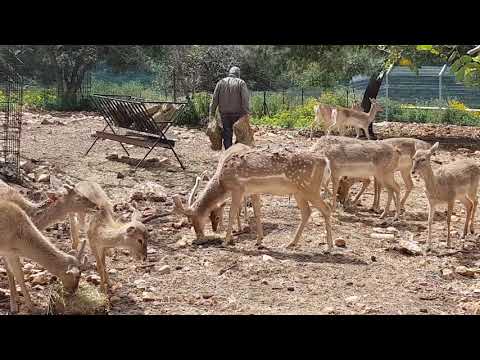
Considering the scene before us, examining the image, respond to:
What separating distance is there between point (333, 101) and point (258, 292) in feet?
71.5

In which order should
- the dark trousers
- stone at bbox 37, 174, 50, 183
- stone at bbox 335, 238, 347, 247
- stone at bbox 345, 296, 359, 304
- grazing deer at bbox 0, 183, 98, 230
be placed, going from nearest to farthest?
stone at bbox 345, 296, 359, 304 < grazing deer at bbox 0, 183, 98, 230 < stone at bbox 335, 238, 347, 247 < stone at bbox 37, 174, 50, 183 < the dark trousers

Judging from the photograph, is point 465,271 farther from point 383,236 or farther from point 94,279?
point 94,279

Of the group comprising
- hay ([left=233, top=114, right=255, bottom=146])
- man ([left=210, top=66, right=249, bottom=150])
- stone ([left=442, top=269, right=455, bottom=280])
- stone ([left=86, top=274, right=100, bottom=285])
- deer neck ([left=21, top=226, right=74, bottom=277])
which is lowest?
stone ([left=442, top=269, right=455, bottom=280])

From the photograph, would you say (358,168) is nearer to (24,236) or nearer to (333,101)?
(24,236)

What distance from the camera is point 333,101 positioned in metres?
27.9

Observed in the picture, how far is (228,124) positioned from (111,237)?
20.0ft

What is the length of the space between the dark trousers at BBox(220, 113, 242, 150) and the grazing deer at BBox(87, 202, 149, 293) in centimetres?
553

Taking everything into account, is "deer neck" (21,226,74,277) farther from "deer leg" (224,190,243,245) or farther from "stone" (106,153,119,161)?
"stone" (106,153,119,161)

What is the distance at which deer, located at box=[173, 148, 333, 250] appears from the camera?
8672 mm

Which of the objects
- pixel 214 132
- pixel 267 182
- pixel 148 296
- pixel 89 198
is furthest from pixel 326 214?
pixel 214 132

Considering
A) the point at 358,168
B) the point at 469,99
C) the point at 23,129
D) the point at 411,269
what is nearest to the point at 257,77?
the point at 469,99

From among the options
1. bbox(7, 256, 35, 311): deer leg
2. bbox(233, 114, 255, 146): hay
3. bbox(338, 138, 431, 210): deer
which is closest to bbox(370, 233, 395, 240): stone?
bbox(338, 138, 431, 210): deer

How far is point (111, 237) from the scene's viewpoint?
652 centimetres

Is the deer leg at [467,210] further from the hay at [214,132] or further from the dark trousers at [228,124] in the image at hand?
the hay at [214,132]
